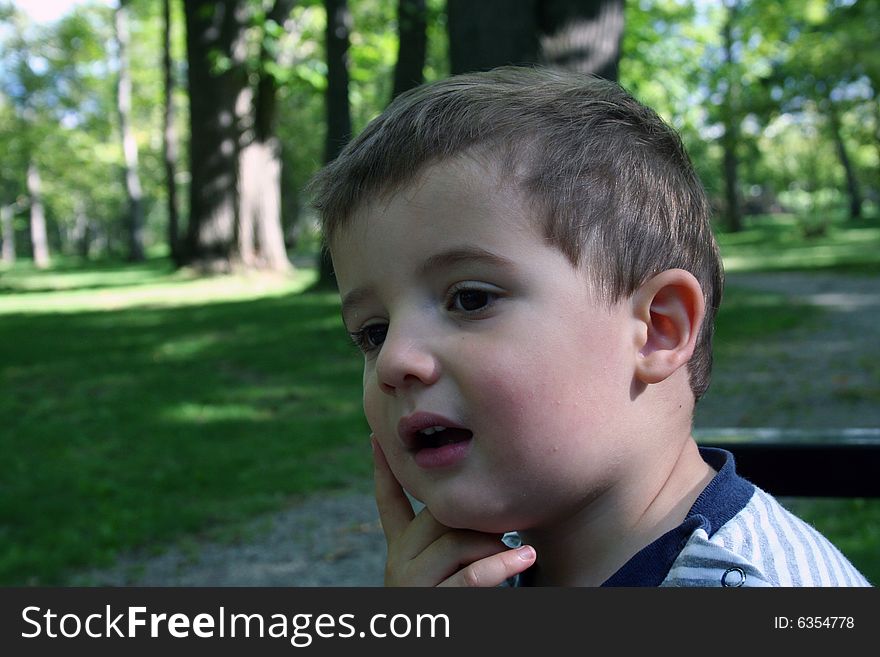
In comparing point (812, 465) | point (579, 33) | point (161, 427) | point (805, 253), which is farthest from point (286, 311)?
point (805, 253)

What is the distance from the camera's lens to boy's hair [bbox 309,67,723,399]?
133cm

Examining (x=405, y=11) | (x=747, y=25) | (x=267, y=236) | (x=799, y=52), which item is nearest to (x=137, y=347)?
(x=405, y=11)

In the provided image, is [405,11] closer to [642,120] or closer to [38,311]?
[38,311]

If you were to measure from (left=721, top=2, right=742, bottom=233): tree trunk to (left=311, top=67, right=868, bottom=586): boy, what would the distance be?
20630mm

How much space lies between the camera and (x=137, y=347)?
10539 mm

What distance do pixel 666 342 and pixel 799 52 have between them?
70.1 ft

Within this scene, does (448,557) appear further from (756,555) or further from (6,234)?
(6,234)

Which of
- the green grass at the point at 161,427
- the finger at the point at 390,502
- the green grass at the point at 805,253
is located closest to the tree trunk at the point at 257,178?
the green grass at the point at 161,427

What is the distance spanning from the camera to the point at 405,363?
1264 millimetres

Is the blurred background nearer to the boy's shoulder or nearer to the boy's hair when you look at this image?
the boy's hair

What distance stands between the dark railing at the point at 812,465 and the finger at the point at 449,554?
804 mm

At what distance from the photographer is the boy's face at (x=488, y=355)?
1.26 metres

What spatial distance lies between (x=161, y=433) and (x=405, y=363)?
19.0ft
